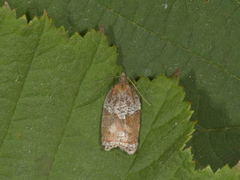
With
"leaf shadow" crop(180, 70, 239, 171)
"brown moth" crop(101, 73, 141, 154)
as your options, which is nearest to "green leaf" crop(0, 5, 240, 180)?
"brown moth" crop(101, 73, 141, 154)

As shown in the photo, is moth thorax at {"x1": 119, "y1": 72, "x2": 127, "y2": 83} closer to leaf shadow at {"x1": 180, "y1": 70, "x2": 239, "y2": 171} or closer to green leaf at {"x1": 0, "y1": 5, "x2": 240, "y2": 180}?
green leaf at {"x1": 0, "y1": 5, "x2": 240, "y2": 180}

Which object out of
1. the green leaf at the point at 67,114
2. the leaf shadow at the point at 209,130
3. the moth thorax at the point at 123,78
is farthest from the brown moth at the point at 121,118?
the leaf shadow at the point at 209,130

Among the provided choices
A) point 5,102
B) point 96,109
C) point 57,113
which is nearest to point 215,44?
point 96,109

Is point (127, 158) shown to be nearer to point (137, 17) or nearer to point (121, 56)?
point (121, 56)

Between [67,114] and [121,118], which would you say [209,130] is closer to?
[121,118]

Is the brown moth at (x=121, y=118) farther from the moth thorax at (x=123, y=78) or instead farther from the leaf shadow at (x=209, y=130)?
the leaf shadow at (x=209, y=130)

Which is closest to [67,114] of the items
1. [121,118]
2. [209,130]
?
[121,118]

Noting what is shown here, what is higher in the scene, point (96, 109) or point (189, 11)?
point (189, 11)
